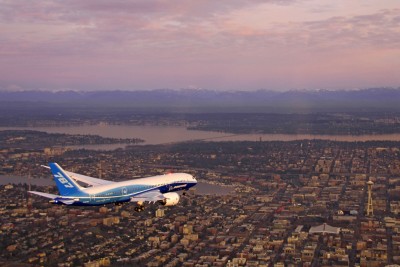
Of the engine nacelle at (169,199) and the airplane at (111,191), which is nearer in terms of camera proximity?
the airplane at (111,191)

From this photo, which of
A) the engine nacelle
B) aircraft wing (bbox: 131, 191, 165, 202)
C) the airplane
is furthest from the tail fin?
the engine nacelle

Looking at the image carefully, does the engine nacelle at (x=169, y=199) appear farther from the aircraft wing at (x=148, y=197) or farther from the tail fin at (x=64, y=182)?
the tail fin at (x=64, y=182)

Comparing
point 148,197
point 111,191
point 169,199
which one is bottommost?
point 169,199

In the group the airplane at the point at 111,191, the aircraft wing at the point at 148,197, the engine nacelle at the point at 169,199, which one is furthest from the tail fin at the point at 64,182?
the engine nacelle at the point at 169,199

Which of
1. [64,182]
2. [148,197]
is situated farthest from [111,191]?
[64,182]

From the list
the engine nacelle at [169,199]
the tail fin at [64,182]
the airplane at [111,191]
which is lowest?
the engine nacelle at [169,199]

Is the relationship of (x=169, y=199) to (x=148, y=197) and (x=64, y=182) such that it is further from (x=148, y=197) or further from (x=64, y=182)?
(x=64, y=182)

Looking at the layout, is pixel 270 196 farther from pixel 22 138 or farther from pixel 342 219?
pixel 22 138

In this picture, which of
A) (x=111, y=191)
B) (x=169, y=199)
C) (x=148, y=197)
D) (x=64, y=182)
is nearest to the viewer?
(x=64, y=182)

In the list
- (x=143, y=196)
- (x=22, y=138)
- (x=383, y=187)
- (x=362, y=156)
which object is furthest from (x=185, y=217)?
(x=22, y=138)
